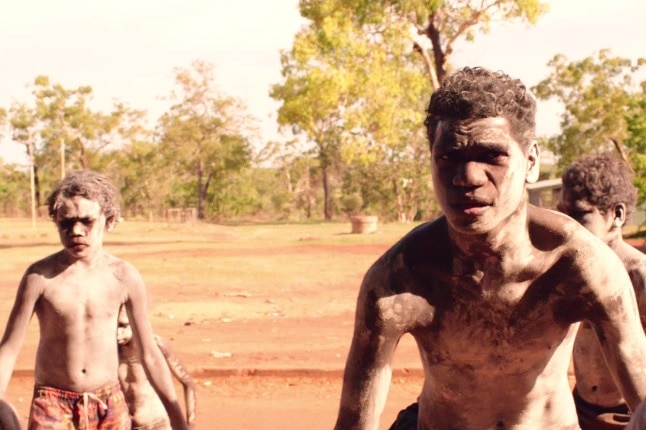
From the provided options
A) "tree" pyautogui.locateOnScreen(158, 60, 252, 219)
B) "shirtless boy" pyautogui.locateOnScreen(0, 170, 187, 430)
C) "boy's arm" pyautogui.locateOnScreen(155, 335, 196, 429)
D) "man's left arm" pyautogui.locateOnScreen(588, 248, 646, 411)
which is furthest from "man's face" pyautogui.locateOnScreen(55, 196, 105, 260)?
"tree" pyautogui.locateOnScreen(158, 60, 252, 219)

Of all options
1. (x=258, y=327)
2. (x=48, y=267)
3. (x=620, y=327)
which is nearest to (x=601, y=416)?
(x=620, y=327)

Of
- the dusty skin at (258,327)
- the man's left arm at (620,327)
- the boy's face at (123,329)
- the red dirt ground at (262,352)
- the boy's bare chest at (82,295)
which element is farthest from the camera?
the dusty skin at (258,327)

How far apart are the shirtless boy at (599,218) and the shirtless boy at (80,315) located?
2.06 meters

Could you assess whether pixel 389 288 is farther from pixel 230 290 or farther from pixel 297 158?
pixel 297 158

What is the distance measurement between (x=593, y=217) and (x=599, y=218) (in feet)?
0.09

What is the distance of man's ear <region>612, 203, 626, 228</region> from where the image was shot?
4.07 m

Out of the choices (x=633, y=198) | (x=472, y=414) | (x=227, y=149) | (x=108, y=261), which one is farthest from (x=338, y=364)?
(x=227, y=149)

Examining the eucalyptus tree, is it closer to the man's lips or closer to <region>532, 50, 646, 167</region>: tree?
<region>532, 50, 646, 167</region>: tree

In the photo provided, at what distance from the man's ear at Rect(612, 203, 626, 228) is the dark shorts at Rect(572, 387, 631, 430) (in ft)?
2.70

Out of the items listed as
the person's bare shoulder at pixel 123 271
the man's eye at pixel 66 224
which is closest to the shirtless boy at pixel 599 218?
the person's bare shoulder at pixel 123 271

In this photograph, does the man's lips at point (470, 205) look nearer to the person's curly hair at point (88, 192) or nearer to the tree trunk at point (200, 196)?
the person's curly hair at point (88, 192)

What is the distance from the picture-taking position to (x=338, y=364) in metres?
8.20

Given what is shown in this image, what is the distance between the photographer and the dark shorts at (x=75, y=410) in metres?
4.40

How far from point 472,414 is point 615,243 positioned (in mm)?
1742
